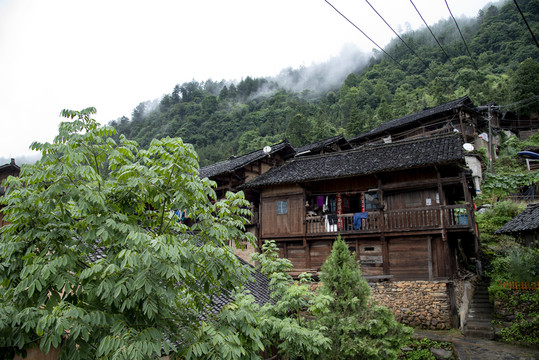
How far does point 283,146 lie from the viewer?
26156 millimetres

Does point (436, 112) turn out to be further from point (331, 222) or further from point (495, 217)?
point (331, 222)

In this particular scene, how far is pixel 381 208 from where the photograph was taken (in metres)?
17.2

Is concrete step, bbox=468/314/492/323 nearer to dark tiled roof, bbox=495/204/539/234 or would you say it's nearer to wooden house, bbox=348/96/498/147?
dark tiled roof, bbox=495/204/539/234

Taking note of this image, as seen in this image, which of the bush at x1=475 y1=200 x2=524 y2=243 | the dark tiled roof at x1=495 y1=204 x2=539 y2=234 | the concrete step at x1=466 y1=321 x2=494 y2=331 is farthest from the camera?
the bush at x1=475 y1=200 x2=524 y2=243

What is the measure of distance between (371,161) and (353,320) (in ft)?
34.3

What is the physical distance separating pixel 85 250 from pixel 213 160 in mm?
49109

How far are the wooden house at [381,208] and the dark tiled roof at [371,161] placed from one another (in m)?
0.05

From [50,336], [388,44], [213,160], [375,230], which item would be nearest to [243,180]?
[375,230]

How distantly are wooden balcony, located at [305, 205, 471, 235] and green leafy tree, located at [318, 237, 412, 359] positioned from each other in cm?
489

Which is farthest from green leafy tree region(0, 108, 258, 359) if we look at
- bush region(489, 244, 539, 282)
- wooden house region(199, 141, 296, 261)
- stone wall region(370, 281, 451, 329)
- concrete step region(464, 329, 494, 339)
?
wooden house region(199, 141, 296, 261)

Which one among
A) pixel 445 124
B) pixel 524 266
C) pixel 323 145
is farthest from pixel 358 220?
pixel 445 124

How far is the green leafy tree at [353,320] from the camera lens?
8953 millimetres

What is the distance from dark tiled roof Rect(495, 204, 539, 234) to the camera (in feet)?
51.4

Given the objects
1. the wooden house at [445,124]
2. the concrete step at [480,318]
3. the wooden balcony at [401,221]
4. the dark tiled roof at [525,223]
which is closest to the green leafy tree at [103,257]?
the wooden balcony at [401,221]
